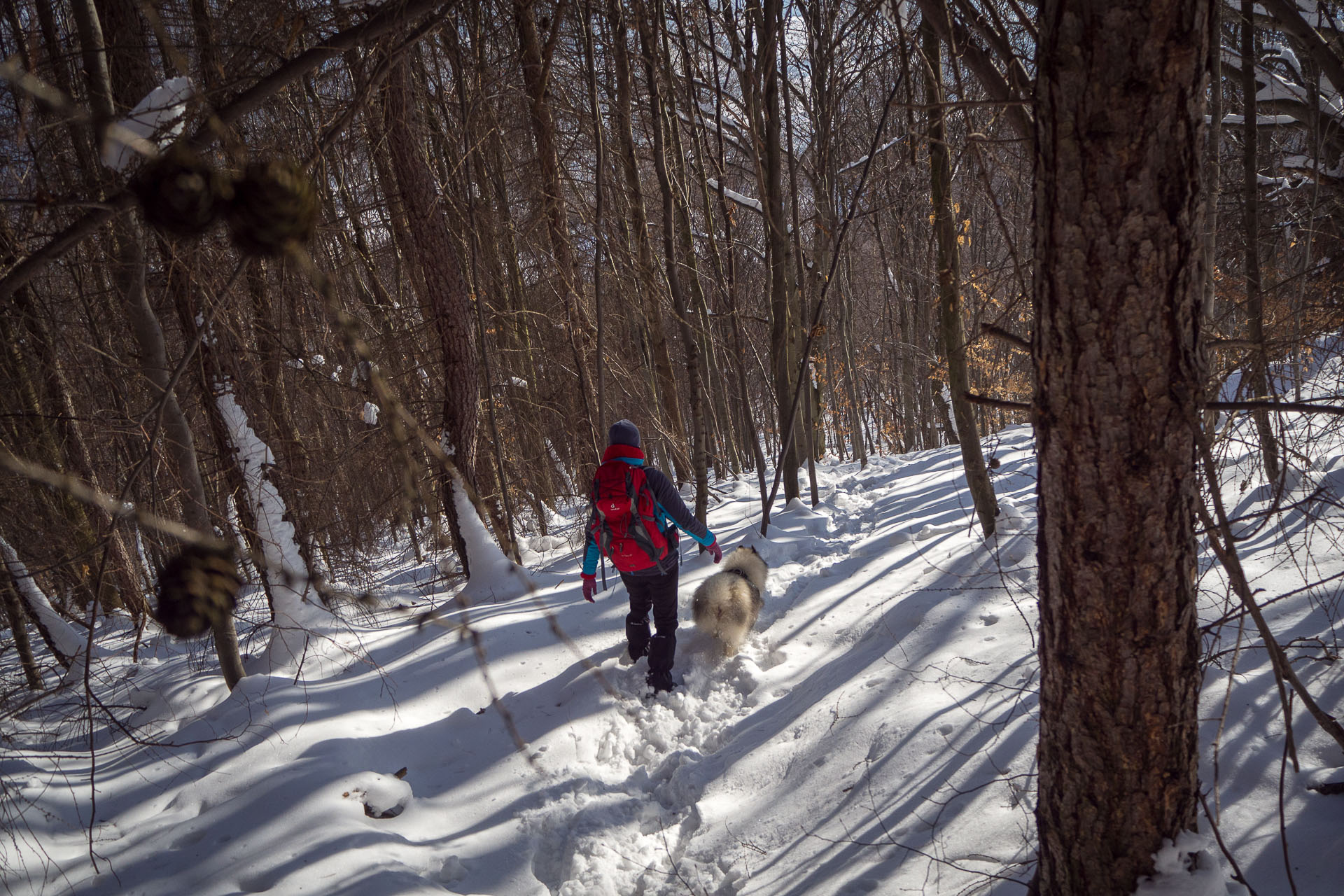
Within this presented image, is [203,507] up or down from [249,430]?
down

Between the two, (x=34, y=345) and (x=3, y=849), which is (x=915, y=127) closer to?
(x=3, y=849)

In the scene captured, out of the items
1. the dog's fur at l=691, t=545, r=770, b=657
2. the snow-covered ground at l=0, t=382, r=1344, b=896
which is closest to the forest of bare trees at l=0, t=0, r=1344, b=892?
the snow-covered ground at l=0, t=382, r=1344, b=896

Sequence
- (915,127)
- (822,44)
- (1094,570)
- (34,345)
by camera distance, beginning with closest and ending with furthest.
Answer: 1. (1094,570)
2. (915,127)
3. (822,44)
4. (34,345)

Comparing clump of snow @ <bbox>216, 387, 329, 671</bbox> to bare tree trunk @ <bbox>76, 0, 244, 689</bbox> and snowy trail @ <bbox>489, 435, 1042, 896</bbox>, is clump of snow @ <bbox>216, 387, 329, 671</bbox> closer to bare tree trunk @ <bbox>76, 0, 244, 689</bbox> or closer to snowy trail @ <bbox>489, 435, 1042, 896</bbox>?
bare tree trunk @ <bbox>76, 0, 244, 689</bbox>

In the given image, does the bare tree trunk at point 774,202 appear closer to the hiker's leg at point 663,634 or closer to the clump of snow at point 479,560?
the hiker's leg at point 663,634

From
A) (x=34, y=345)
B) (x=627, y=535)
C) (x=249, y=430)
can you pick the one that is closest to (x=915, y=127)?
(x=627, y=535)

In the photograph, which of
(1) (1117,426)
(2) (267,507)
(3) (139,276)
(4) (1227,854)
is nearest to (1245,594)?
(1) (1117,426)

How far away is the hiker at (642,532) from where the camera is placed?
4.46 meters

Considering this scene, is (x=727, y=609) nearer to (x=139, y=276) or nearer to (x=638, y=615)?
(x=638, y=615)

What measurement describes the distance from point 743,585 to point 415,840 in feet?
8.84

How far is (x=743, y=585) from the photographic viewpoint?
5023 millimetres

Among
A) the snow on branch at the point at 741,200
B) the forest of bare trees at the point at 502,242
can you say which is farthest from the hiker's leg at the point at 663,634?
the snow on branch at the point at 741,200

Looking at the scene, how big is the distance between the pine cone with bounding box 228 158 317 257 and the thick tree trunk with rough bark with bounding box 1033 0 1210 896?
1.54 metres

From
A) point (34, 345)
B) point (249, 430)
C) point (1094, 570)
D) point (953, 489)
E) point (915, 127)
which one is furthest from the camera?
point (953, 489)
